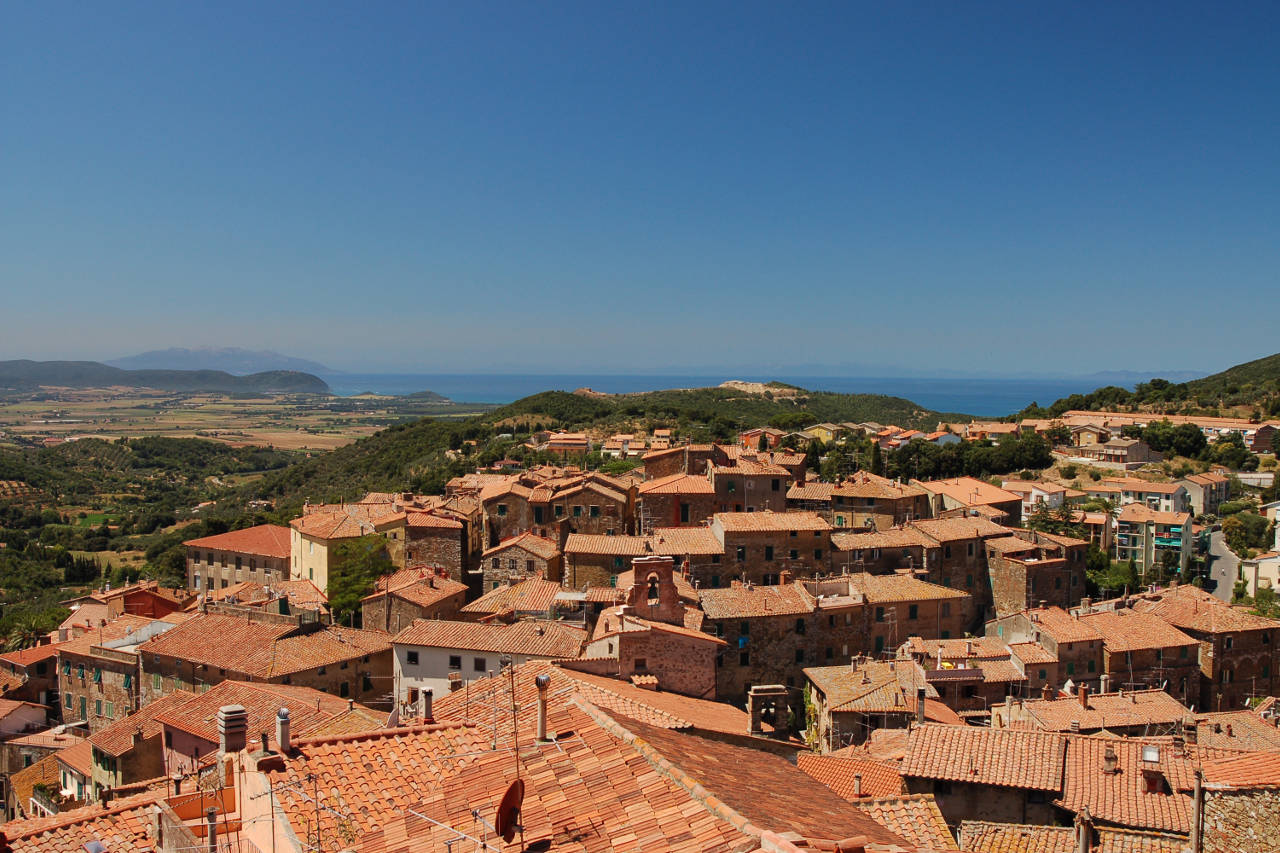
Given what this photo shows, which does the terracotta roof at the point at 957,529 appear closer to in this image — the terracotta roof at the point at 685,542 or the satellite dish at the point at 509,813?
the terracotta roof at the point at 685,542

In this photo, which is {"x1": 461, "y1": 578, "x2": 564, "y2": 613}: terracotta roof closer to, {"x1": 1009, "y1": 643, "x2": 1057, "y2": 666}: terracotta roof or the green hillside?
{"x1": 1009, "y1": 643, "x2": 1057, "y2": 666}: terracotta roof

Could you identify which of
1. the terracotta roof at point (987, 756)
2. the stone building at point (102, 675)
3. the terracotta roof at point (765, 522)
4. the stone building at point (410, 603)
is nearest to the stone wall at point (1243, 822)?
the terracotta roof at point (987, 756)

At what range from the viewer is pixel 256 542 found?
149 ft

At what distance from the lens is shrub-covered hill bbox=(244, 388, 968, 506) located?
7506cm

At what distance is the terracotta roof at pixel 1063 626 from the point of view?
1193 inches

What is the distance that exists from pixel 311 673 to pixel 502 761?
19852mm

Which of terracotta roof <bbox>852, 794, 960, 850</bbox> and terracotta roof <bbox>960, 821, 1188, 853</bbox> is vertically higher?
terracotta roof <bbox>852, 794, 960, 850</bbox>

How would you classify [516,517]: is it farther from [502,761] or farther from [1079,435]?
[1079,435]

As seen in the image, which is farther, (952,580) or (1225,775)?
(952,580)

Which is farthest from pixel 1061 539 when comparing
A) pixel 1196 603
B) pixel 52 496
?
pixel 52 496

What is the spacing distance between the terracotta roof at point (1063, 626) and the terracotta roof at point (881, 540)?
5.04 metres

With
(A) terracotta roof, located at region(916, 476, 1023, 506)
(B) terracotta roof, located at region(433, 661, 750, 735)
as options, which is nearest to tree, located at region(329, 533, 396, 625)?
(B) terracotta roof, located at region(433, 661, 750, 735)

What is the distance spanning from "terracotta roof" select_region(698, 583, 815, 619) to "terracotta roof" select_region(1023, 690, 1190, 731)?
7420 millimetres

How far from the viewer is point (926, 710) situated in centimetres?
2423
